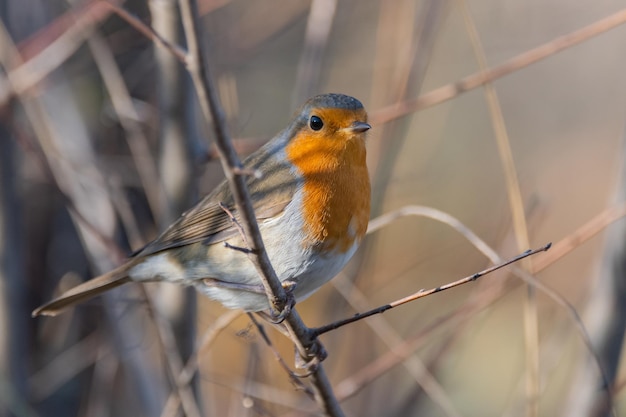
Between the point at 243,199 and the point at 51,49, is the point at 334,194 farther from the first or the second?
the point at 51,49

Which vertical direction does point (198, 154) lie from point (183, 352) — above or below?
above

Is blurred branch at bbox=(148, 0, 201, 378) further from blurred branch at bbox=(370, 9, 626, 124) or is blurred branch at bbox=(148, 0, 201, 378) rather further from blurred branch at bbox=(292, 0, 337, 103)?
blurred branch at bbox=(370, 9, 626, 124)

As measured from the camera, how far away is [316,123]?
2848 millimetres

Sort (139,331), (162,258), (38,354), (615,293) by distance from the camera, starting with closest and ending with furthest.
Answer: (615,293), (162,258), (139,331), (38,354)

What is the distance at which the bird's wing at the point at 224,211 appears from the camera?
2.79m

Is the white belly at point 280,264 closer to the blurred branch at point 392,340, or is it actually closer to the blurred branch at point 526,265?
the blurred branch at point 392,340

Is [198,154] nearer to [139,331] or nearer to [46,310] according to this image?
[46,310]

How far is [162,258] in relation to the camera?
3.04 meters

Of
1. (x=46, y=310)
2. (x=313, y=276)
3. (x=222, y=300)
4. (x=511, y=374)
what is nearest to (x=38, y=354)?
(x=46, y=310)

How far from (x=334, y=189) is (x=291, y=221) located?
176 mm

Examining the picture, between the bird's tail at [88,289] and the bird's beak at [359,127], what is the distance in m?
0.97

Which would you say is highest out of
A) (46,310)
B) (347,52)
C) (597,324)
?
(347,52)

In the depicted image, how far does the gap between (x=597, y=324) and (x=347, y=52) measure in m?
3.76

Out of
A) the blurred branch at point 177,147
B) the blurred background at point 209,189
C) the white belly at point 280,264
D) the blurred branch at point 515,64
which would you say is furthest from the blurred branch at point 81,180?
the blurred branch at point 515,64
